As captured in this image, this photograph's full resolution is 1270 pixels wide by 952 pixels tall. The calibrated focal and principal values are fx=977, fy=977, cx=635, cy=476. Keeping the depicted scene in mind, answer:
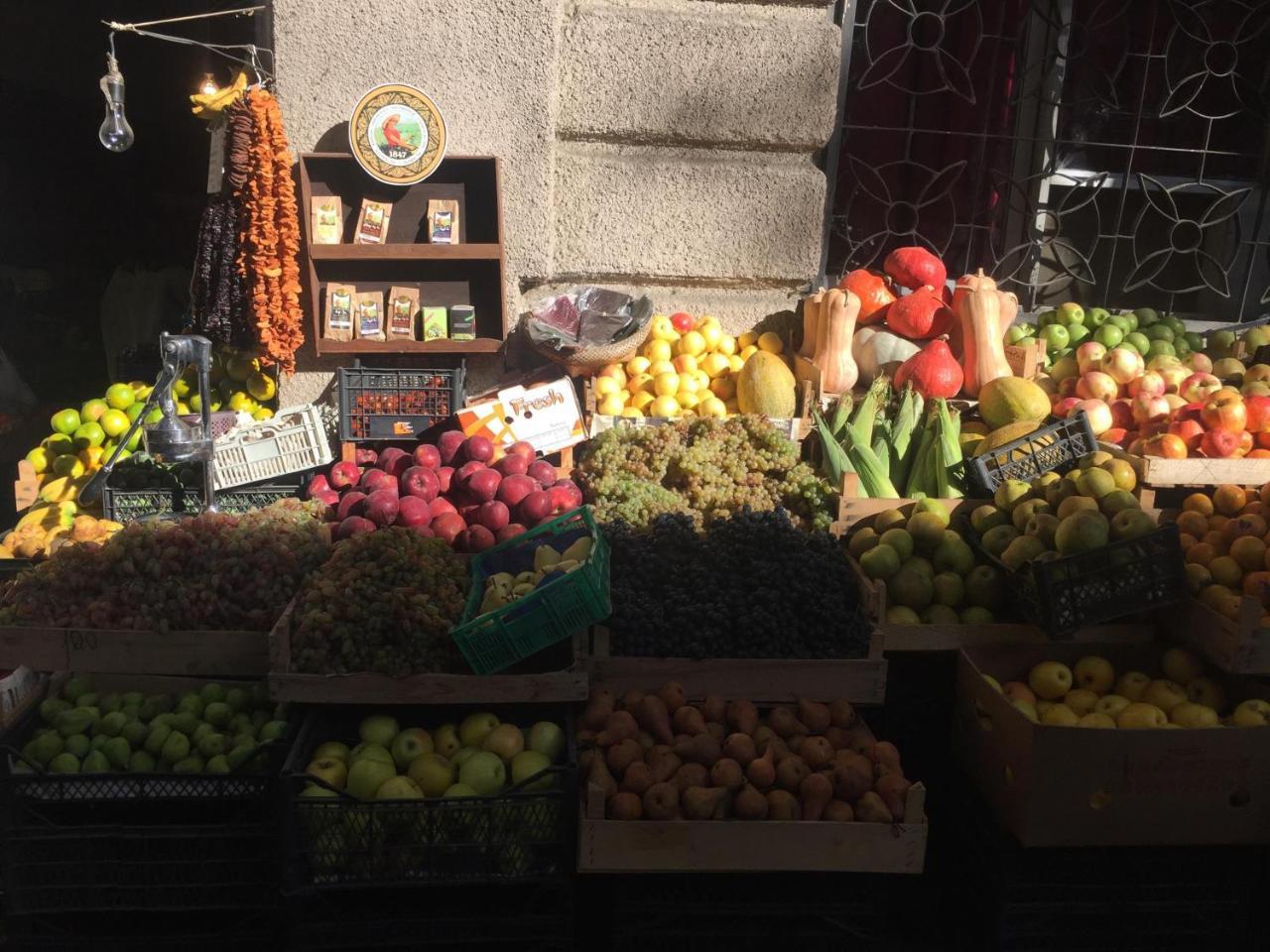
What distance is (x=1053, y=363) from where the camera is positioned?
15.4ft

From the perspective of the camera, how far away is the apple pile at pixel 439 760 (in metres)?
2.62

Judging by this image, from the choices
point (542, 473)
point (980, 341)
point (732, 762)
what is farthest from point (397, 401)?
point (980, 341)

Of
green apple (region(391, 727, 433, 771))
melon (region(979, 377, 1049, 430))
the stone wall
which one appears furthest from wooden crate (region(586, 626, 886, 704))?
the stone wall

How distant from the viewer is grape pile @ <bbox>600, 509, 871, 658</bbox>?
301 cm

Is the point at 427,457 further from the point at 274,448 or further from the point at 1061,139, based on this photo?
the point at 1061,139

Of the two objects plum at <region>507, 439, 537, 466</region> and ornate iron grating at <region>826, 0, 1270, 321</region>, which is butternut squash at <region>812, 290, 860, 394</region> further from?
plum at <region>507, 439, 537, 466</region>

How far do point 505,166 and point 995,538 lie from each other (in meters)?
2.62

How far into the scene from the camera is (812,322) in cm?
453

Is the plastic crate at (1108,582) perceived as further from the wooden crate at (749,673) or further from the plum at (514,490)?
the plum at (514,490)

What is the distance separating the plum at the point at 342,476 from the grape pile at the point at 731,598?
53.9 inches

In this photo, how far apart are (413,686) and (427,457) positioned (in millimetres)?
1322

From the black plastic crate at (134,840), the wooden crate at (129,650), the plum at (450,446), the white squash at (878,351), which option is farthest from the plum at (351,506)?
the white squash at (878,351)

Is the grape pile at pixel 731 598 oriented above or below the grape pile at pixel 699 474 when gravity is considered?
below

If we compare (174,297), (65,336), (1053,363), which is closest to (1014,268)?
(1053,363)
